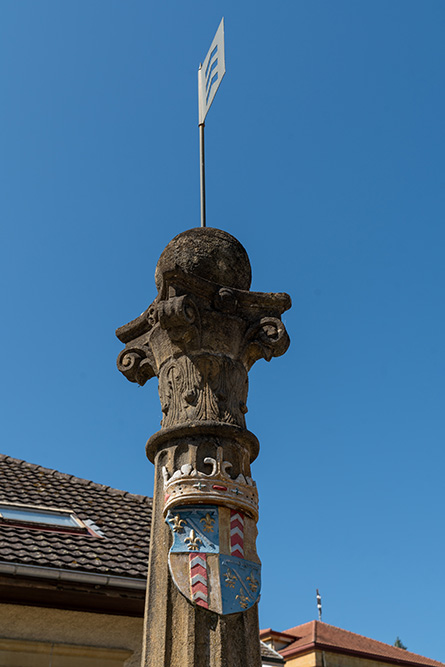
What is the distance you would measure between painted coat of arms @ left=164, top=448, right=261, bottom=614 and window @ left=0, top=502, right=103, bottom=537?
12.1 ft

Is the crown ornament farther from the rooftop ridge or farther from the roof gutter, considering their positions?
the rooftop ridge

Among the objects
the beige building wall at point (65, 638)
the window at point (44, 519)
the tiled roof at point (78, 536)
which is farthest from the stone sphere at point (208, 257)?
the window at point (44, 519)

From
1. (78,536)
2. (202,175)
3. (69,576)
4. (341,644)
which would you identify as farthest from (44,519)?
(341,644)

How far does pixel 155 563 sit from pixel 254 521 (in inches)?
23.2

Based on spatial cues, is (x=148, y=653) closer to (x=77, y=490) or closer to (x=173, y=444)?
(x=173, y=444)

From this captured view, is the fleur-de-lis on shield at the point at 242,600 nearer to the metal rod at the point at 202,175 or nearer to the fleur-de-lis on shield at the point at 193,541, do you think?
the fleur-de-lis on shield at the point at 193,541

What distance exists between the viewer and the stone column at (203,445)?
358 centimetres

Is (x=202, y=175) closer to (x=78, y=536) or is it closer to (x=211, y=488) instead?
(x=211, y=488)

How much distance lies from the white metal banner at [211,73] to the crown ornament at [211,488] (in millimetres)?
2881

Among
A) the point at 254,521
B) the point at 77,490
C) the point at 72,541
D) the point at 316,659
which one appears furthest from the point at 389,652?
the point at 254,521

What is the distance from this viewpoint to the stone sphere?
458cm

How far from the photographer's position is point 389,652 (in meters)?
18.0

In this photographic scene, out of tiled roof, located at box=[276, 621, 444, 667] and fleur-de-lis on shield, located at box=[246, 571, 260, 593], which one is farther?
tiled roof, located at box=[276, 621, 444, 667]

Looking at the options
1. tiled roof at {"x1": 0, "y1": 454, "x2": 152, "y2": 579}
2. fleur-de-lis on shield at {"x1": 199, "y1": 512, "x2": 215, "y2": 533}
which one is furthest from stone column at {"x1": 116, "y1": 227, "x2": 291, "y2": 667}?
tiled roof at {"x1": 0, "y1": 454, "x2": 152, "y2": 579}
